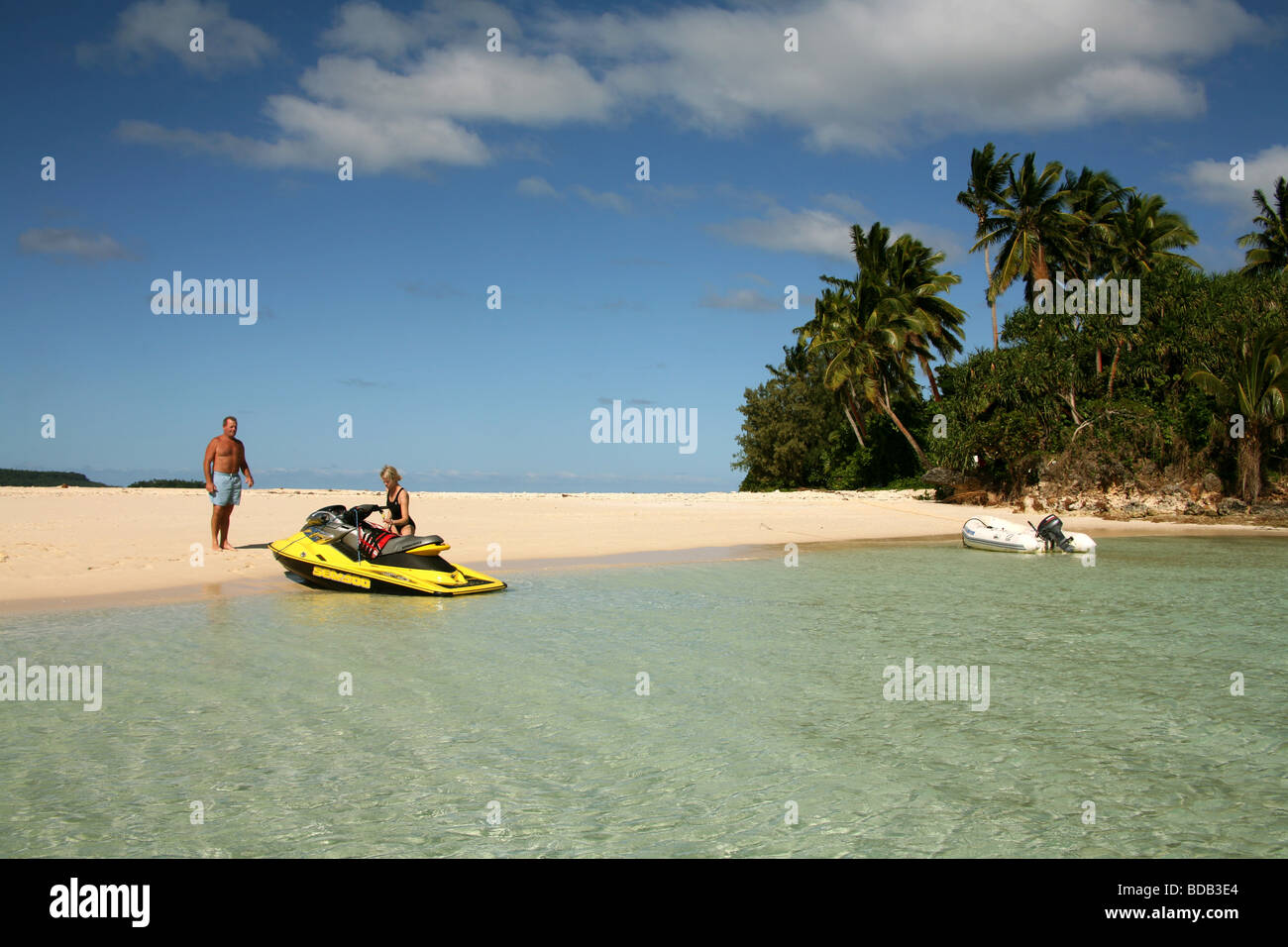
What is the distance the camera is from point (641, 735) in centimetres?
614

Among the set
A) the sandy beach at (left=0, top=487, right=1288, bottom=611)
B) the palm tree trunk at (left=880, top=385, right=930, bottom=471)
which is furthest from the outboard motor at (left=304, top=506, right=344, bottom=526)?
the palm tree trunk at (left=880, top=385, right=930, bottom=471)

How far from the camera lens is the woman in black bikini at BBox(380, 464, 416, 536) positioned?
43.1ft

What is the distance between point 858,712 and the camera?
6.73 m

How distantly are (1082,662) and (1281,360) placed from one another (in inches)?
959

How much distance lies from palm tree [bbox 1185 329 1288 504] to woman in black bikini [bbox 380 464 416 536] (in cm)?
2629

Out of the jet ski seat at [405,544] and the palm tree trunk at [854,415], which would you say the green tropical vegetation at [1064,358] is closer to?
the palm tree trunk at [854,415]

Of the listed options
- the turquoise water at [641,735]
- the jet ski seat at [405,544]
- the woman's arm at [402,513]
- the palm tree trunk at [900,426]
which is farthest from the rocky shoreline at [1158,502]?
the jet ski seat at [405,544]

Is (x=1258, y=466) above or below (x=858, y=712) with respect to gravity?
above

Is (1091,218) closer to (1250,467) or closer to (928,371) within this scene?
(928,371)

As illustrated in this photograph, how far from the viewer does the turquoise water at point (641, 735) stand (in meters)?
4.52

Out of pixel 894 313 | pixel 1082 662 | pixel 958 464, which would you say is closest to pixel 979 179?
pixel 894 313

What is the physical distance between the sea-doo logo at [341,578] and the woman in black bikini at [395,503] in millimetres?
Answer: 1173
